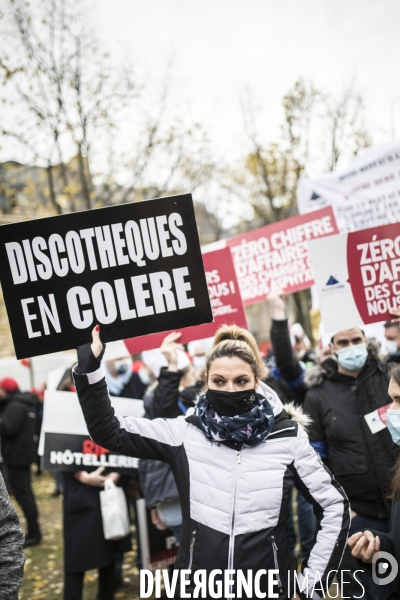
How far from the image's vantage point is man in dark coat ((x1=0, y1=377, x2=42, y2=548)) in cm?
641

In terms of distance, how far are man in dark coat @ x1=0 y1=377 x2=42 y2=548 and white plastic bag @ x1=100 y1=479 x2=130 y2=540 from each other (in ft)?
9.75

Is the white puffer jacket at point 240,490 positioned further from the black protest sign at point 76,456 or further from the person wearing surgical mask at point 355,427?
the black protest sign at point 76,456

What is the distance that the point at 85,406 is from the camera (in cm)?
243

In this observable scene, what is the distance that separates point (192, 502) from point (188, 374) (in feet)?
7.60

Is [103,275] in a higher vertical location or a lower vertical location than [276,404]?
higher

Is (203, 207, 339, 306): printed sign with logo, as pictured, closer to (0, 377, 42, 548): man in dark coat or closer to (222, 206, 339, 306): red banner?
(222, 206, 339, 306): red banner

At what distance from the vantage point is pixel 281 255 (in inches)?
185

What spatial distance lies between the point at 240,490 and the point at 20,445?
526 cm

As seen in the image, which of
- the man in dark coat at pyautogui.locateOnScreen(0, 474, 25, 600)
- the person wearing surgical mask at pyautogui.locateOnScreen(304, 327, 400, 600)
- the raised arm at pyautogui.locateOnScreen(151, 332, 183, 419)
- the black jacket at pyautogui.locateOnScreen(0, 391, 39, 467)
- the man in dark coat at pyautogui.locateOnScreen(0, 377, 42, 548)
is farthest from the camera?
the black jacket at pyautogui.locateOnScreen(0, 391, 39, 467)

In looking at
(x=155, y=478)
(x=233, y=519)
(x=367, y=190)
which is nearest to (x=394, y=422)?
(x=233, y=519)

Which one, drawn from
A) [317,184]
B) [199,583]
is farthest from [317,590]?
[317,184]

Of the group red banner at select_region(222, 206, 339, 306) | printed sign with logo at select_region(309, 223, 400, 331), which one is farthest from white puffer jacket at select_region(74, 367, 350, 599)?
red banner at select_region(222, 206, 339, 306)

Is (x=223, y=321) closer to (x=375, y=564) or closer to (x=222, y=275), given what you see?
(x=222, y=275)

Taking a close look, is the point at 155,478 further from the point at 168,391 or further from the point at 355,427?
the point at 355,427
